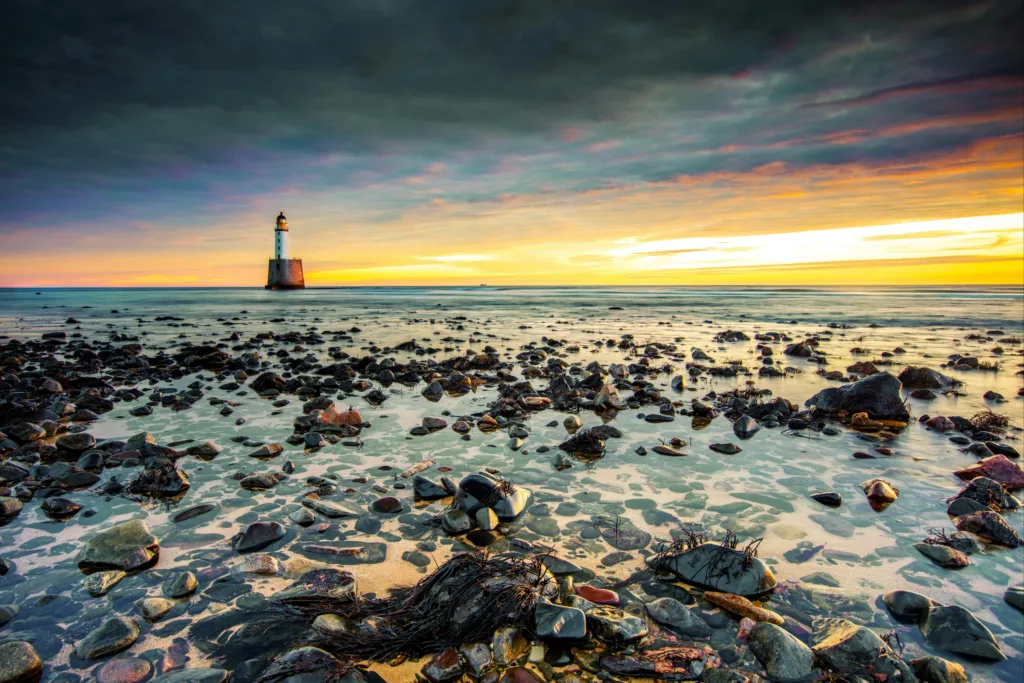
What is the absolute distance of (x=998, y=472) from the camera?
→ 616cm

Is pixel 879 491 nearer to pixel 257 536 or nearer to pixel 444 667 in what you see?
pixel 444 667

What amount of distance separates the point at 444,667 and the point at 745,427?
6930 mm

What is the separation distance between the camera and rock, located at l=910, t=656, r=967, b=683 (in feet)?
10.3

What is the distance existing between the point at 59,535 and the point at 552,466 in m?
5.47

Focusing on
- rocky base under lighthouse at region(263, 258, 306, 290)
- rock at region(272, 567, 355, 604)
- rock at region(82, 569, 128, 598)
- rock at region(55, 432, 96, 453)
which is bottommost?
rock at region(272, 567, 355, 604)

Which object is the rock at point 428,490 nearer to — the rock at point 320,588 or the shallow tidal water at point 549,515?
the shallow tidal water at point 549,515

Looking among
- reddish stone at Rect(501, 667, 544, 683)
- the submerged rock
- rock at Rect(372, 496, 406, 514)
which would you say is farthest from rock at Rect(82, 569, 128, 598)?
the submerged rock

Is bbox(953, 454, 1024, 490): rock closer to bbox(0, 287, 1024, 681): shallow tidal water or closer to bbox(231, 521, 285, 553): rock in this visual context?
bbox(0, 287, 1024, 681): shallow tidal water

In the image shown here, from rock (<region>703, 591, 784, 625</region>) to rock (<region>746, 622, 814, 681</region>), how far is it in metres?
0.24

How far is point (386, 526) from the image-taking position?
17.0ft

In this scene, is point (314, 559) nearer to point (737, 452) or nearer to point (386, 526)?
point (386, 526)

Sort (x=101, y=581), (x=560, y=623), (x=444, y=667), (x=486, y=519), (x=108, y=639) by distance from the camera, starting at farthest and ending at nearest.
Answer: (x=486, y=519) → (x=101, y=581) → (x=560, y=623) → (x=108, y=639) → (x=444, y=667)

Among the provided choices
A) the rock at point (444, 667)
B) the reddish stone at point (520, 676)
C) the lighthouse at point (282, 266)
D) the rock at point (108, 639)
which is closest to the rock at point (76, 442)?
the rock at point (108, 639)

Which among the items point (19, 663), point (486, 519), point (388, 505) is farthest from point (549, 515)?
point (19, 663)
